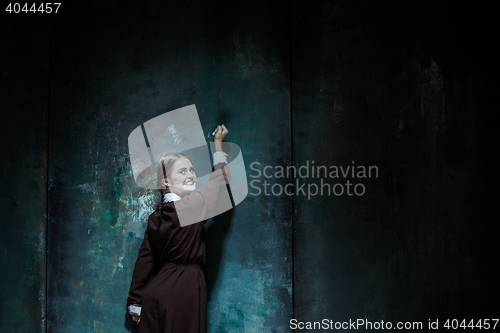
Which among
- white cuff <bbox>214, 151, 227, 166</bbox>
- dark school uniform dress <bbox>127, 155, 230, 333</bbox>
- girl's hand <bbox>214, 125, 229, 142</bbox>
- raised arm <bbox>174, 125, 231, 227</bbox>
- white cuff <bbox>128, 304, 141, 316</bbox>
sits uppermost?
girl's hand <bbox>214, 125, 229, 142</bbox>

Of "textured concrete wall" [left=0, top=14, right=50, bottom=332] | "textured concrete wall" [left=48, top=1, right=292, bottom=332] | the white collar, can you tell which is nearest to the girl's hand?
"textured concrete wall" [left=48, top=1, right=292, bottom=332]

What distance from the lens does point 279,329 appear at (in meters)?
2.39

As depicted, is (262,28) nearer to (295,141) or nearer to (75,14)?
(295,141)

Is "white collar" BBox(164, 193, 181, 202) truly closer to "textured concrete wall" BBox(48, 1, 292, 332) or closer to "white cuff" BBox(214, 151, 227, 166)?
"white cuff" BBox(214, 151, 227, 166)

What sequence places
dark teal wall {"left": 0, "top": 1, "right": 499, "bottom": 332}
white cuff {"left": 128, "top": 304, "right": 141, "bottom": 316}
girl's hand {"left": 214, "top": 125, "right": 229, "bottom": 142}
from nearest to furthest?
white cuff {"left": 128, "top": 304, "right": 141, "bottom": 316}, girl's hand {"left": 214, "top": 125, "right": 229, "bottom": 142}, dark teal wall {"left": 0, "top": 1, "right": 499, "bottom": 332}

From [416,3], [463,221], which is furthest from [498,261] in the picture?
[416,3]

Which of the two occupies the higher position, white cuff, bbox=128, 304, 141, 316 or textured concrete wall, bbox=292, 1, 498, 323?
textured concrete wall, bbox=292, 1, 498, 323

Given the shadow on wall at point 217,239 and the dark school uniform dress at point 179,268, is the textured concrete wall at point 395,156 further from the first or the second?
the dark school uniform dress at point 179,268

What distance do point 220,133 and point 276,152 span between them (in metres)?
A: 0.46

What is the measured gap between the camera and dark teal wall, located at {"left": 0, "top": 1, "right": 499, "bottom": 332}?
2.45m

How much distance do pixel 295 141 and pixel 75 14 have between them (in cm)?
209

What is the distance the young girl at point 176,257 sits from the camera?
6.60 ft

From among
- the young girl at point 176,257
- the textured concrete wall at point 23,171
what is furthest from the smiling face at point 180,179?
the textured concrete wall at point 23,171

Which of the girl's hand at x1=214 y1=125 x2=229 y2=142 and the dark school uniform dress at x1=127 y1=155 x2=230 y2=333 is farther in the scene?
the girl's hand at x1=214 y1=125 x2=229 y2=142
